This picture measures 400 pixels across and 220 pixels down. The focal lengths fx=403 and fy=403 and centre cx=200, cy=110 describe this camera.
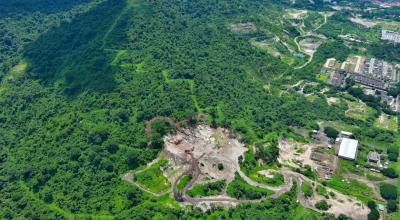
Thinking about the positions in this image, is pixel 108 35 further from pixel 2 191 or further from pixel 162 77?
pixel 2 191

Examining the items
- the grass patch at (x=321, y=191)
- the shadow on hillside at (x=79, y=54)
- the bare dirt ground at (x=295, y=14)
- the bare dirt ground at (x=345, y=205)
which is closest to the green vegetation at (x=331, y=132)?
the grass patch at (x=321, y=191)

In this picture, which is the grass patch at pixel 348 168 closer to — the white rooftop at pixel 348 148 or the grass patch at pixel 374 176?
the white rooftop at pixel 348 148

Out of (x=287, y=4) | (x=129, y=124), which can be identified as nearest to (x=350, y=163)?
(x=129, y=124)

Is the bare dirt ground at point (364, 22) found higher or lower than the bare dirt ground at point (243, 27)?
lower

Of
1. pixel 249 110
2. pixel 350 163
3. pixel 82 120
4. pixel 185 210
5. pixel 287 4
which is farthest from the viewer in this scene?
pixel 287 4

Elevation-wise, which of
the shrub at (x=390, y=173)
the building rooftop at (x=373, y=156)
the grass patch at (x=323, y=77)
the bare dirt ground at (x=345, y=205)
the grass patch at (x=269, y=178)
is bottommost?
the bare dirt ground at (x=345, y=205)

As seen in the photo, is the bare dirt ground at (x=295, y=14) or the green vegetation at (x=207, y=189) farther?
the bare dirt ground at (x=295, y=14)

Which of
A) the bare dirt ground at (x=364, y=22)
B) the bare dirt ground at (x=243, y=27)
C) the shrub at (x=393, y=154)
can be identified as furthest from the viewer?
the bare dirt ground at (x=364, y=22)
